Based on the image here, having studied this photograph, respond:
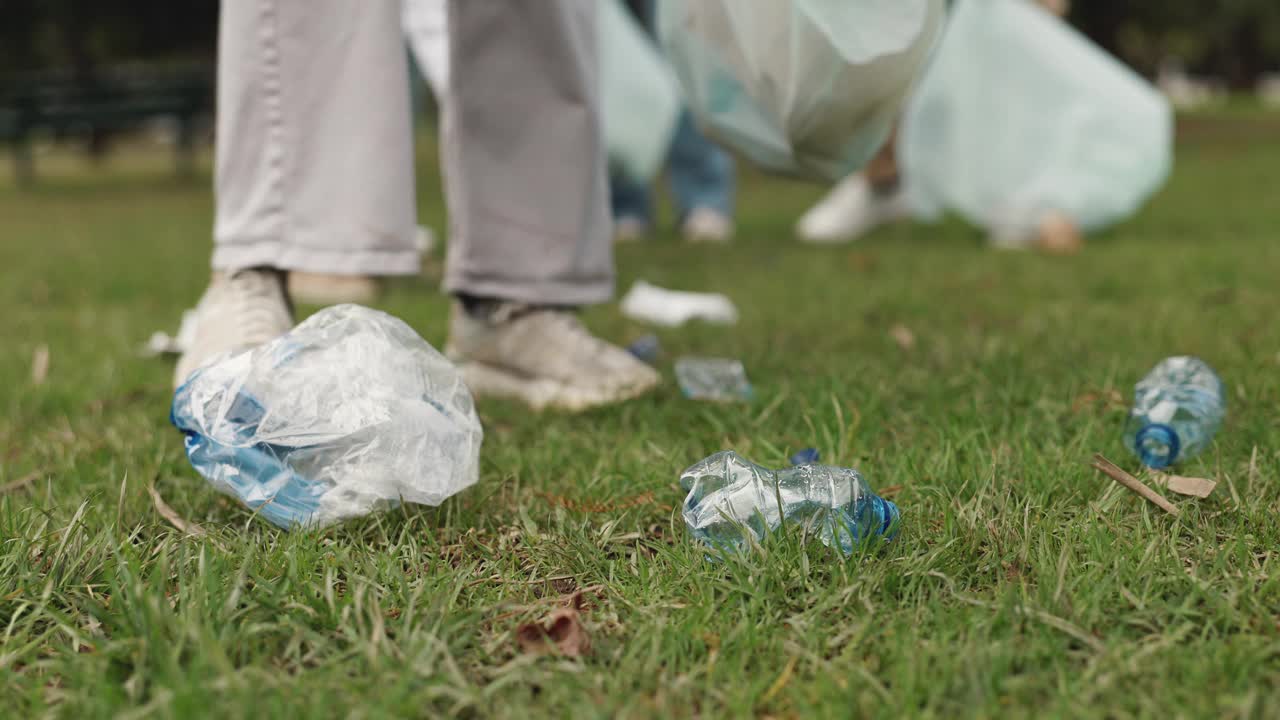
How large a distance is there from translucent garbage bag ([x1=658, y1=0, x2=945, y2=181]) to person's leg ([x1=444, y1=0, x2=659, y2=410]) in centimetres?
22

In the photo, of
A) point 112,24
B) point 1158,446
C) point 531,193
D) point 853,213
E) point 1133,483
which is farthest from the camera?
point 112,24

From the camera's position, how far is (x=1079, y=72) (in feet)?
17.9

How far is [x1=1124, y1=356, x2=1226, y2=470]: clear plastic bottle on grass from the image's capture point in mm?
1708

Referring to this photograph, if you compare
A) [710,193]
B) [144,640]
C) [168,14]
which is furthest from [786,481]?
[168,14]

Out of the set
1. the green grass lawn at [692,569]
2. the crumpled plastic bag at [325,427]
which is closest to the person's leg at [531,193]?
the green grass lawn at [692,569]

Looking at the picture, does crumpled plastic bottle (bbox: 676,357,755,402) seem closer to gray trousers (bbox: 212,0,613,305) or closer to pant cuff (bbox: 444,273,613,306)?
pant cuff (bbox: 444,273,613,306)

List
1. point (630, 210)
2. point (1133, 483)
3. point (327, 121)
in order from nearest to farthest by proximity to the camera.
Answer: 1. point (1133, 483)
2. point (327, 121)
3. point (630, 210)

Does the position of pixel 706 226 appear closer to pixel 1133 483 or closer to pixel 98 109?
pixel 1133 483

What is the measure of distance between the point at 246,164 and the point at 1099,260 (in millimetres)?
3579

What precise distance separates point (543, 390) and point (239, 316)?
608 mm

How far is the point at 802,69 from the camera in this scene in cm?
192

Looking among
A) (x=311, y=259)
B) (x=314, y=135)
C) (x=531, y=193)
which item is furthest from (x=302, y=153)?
(x=531, y=193)

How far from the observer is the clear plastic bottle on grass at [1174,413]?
171 centimetres

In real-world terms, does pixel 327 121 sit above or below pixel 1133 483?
above
